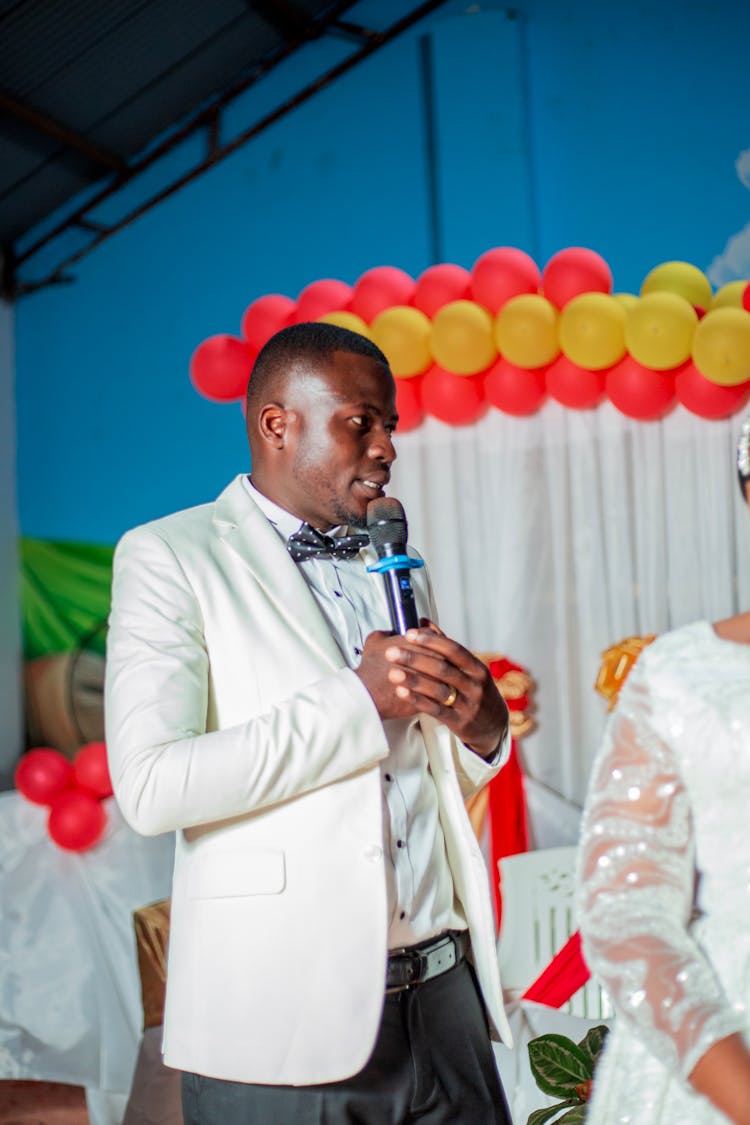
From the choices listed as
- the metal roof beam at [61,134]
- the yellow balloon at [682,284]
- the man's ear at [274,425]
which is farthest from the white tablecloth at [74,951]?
the metal roof beam at [61,134]

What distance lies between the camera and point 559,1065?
6.27ft

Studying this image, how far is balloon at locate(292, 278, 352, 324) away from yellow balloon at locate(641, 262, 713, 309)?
1054mm

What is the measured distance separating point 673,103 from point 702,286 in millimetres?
1635

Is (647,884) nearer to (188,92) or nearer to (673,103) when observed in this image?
(673,103)

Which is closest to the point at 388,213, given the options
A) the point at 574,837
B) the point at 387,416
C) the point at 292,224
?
the point at 292,224

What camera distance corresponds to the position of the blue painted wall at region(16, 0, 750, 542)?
502 centimetres

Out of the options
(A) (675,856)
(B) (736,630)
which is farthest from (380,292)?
(A) (675,856)

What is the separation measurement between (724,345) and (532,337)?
0.62 meters

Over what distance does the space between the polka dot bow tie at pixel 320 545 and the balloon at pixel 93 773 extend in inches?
Result: 106

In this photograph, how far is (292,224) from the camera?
5.75 metres

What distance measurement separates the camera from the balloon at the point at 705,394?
366cm

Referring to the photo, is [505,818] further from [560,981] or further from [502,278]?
[502,278]

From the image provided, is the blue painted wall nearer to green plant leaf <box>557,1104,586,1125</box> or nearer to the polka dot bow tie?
the polka dot bow tie

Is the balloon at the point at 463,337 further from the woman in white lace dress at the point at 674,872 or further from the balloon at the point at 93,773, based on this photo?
the woman in white lace dress at the point at 674,872
